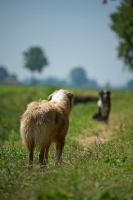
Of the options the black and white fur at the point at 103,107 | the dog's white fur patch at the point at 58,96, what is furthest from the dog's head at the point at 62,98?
the black and white fur at the point at 103,107

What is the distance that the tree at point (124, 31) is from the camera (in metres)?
28.5

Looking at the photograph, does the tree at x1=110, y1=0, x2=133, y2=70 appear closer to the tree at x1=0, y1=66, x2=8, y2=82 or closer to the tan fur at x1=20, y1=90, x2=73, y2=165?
the tan fur at x1=20, y1=90, x2=73, y2=165

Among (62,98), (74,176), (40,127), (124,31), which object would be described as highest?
(124,31)

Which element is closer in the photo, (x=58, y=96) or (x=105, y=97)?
(x=58, y=96)

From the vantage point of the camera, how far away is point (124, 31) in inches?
1195

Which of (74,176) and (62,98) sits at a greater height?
(62,98)

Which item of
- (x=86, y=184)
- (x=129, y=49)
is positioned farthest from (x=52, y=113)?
(x=129, y=49)

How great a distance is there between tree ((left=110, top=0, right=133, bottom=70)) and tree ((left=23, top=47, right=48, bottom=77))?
10605 cm

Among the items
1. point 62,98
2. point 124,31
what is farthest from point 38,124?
point 124,31

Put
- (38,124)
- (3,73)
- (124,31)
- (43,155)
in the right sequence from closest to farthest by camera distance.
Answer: (38,124)
(43,155)
(124,31)
(3,73)

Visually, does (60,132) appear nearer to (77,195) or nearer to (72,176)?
(72,176)

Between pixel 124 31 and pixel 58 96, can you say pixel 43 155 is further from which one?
pixel 124 31

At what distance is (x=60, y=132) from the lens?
7.55 metres

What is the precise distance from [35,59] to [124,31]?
112772mm
